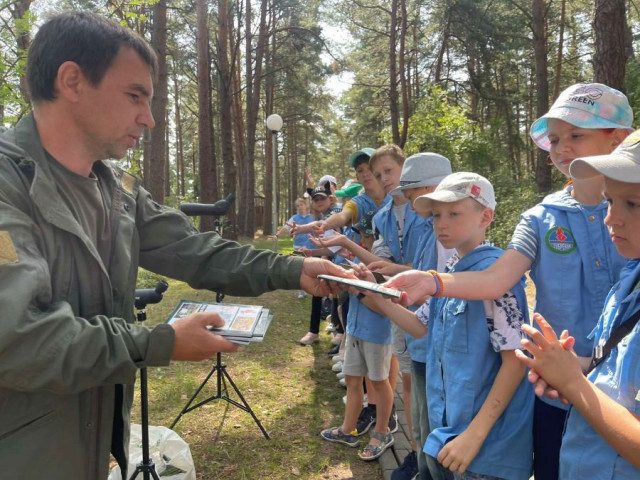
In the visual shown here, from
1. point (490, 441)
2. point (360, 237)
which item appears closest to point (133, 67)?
point (490, 441)

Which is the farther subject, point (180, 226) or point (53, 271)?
point (180, 226)

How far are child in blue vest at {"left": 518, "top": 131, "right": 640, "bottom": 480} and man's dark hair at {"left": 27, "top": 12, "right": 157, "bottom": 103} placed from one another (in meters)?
1.80

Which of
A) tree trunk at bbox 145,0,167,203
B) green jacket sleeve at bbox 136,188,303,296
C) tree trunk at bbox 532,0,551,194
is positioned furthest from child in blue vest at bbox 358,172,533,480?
tree trunk at bbox 532,0,551,194

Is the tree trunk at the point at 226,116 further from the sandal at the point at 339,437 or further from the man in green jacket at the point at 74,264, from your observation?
the man in green jacket at the point at 74,264

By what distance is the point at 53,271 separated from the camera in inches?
62.1

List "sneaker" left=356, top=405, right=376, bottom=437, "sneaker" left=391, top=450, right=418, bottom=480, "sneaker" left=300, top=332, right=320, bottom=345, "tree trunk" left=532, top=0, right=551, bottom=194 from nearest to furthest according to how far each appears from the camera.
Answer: "sneaker" left=391, top=450, right=418, bottom=480
"sneaker" left=356, top=405, right=376, bottom=437
"sneaker" left=300, top=332, right=320, bottom=345
"tree trunk" left=532, top=0, right=551, bottom=194

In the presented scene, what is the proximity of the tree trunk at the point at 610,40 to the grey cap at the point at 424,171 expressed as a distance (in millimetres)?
4369

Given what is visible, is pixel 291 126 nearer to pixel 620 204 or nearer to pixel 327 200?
pixel 327 200

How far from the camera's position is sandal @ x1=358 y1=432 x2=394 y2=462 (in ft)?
12.0

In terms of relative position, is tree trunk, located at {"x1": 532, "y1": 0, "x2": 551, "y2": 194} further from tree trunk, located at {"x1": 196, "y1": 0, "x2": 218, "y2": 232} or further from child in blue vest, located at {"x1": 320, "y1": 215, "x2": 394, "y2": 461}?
child in blue vest, located at {"x1": 320, "y1": 215, "x2": 394, "y2": 461}

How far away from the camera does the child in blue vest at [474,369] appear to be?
1886mm

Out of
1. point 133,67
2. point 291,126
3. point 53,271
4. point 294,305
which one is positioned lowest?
point 294,305

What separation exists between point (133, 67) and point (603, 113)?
200 cm

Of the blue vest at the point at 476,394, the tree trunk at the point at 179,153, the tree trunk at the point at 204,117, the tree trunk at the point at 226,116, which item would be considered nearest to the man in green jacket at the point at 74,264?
the blue vest at the point at 476,394
